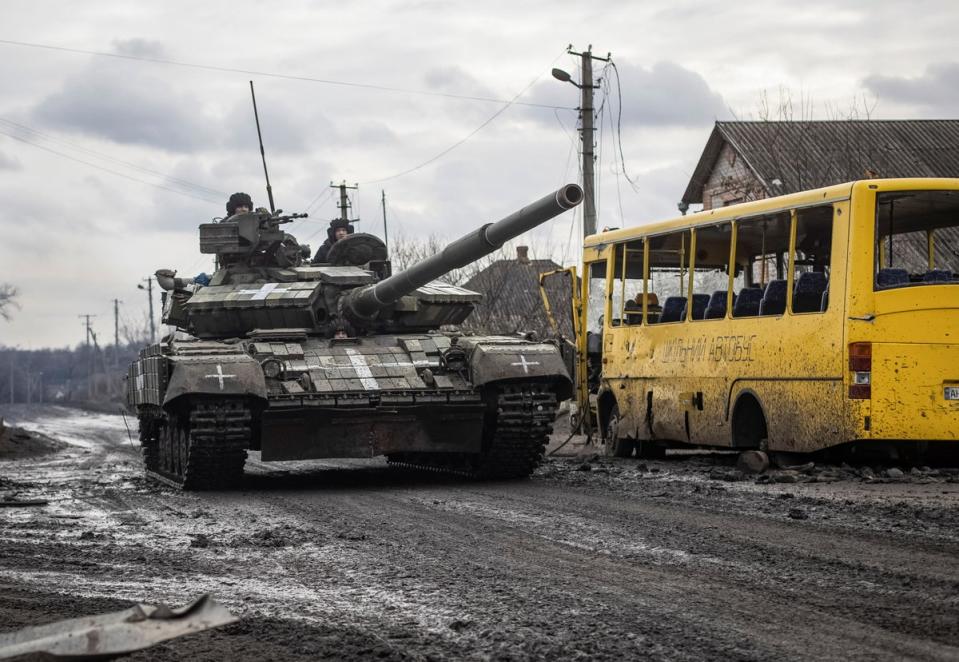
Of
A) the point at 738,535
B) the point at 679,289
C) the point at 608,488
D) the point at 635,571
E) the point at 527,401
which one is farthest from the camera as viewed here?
the point at 679,289

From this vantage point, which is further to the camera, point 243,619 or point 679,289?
point 679,289

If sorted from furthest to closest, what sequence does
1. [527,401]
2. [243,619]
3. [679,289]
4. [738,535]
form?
[679,289] → [527,401] → [738,535] → [243,619]

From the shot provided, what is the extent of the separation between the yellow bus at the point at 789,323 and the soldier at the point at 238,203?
4102 mm

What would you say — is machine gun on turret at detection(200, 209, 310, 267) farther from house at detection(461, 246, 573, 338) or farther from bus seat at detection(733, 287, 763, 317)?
house at detection(461, 246, 573, 338)

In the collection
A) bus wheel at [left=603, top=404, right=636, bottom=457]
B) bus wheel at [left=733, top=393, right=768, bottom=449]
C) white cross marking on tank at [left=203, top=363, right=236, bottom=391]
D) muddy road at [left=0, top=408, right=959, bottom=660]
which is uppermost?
white cross marking on tank at [left=203, top=363, right=236, bottom=391]

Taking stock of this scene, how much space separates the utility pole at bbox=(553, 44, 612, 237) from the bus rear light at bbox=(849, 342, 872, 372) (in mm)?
14309

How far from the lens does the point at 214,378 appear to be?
12.7 metres

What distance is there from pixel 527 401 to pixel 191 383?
10.2 ft

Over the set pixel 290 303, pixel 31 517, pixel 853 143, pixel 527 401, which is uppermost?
pixel 853 143

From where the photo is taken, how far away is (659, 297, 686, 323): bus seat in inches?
612

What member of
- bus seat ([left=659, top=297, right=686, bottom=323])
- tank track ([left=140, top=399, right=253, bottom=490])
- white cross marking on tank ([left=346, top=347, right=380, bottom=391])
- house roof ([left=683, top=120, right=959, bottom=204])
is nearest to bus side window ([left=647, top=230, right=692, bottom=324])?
bus seat ([left=659, top=297, right=686, bottom=323])

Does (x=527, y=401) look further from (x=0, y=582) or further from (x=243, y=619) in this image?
(x=243, y=619)

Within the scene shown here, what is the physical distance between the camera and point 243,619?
247 inches

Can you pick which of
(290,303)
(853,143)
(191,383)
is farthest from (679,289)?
(853,143)
